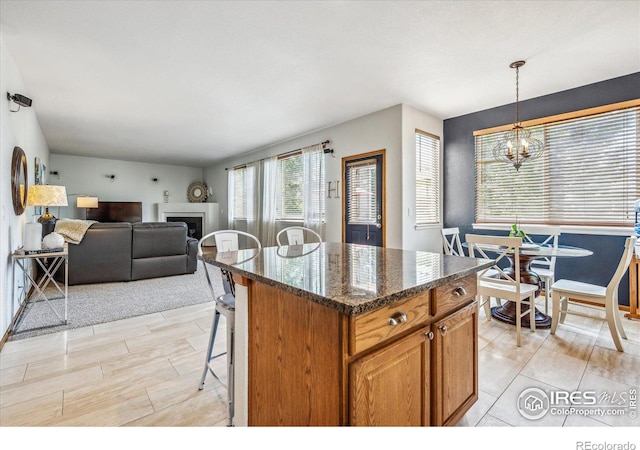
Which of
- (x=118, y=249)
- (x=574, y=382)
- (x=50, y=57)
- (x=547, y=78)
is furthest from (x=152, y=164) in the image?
(x=574, y=382)

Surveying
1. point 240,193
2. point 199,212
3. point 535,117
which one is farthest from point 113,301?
point 535,117

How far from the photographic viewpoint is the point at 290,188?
615 cm


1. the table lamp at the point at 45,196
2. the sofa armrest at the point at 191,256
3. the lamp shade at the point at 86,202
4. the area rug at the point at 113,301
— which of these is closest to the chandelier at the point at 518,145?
the area rug at the point at 113,301

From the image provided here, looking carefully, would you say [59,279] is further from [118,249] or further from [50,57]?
[50,57]

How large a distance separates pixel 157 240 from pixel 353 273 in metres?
4.38

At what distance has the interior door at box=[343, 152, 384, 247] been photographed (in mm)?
4465

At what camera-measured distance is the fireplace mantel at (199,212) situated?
28.9ft

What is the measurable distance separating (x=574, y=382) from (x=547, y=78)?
10.2ft

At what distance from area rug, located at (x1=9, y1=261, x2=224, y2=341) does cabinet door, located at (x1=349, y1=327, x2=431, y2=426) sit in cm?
302

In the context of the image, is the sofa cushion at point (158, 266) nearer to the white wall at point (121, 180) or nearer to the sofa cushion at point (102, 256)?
the sofa cushion at point (102, 256)

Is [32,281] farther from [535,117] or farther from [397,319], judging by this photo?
[535,117]

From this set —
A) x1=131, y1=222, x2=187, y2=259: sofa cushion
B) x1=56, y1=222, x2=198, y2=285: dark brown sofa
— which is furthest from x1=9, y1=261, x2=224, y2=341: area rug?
x1=131, y1=222, x2=187, y2=259: sofa cushion

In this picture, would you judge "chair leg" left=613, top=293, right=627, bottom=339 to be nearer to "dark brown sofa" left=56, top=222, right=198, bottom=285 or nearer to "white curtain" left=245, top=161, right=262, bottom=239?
"dark brown sofa" left=56, top=222, right=198, bottom=285

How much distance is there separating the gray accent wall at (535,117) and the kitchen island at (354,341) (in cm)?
Result: 310
